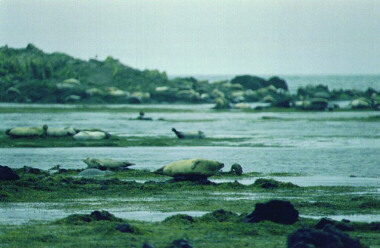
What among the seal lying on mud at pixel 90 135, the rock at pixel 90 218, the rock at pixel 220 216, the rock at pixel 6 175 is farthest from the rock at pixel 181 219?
the seal lying on mud at pixel 90 135

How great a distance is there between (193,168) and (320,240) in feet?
22.3

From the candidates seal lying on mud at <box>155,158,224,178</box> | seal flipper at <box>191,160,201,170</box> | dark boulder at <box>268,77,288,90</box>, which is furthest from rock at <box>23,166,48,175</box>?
dark boulder at <box>268,77,288,90</box>

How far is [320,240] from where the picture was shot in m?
7.53

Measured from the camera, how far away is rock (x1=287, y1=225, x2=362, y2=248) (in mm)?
7441

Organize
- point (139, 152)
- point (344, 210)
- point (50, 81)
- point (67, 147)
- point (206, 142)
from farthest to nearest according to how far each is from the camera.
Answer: point (50, 81), point (206, 142), point (67, 147), point (139, 152), point (344, 210)

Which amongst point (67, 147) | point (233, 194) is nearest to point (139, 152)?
point (67, 147)

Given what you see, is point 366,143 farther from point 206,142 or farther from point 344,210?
point 344,210

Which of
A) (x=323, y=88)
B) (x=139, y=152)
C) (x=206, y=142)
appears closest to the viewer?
(x=139, y=152)

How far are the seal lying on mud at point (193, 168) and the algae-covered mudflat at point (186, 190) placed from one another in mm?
246

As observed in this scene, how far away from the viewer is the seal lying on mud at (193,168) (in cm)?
1424

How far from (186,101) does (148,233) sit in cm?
5048

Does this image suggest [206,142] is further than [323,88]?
No

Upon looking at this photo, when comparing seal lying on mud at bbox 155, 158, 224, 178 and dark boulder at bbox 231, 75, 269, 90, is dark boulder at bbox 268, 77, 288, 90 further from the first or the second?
seal lying on mud at bbox 155, 158, 224, 178

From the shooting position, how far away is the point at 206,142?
79.7ft
